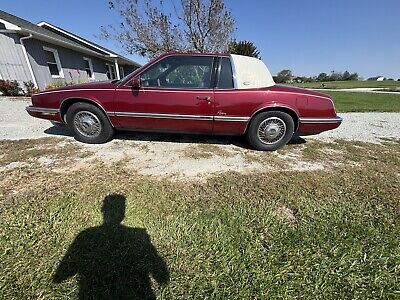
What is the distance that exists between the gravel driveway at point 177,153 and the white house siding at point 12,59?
7100 mm

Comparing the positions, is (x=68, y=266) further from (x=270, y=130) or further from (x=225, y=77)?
(x=270, y=130)

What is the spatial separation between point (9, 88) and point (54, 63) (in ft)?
10.7

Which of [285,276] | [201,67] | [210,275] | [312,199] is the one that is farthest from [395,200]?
[201,67]

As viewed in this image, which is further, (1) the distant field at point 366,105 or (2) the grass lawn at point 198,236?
(1) the distant field at point 366,105

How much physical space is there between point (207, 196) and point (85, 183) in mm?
1565

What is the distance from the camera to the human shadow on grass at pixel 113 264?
1.72m

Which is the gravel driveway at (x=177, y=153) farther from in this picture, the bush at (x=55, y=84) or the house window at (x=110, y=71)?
the house window at (x=110, y=71)

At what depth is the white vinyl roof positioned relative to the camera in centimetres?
386

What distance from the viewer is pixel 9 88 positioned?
35.5 ft

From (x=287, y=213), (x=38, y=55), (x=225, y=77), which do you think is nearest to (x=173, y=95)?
(x=225, y=77)

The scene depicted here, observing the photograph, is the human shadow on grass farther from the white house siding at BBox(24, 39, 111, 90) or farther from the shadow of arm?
the white house siding at BBox(24, 39, 111, 90)

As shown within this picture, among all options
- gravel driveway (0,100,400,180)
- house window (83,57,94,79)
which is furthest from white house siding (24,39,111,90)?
gravel driveway (0,100,400,180)

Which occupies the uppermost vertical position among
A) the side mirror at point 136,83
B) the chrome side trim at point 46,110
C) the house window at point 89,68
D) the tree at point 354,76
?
the house window at point 89,68

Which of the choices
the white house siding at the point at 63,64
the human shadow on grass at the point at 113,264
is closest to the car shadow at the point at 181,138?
the human shadow on grass at the point at 113,264
